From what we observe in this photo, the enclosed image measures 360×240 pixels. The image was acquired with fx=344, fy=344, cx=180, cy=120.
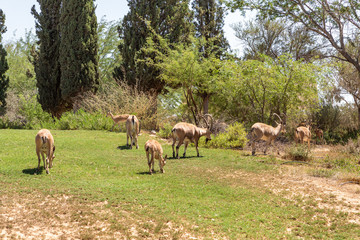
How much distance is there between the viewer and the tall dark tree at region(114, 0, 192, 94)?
Answer: 25391 mm

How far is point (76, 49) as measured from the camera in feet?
82.2

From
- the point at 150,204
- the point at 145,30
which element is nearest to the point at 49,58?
the point at 145,30

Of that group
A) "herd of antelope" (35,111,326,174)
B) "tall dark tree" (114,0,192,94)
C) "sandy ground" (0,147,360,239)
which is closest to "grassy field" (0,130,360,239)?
"sandy ground" (0,147,360,239)

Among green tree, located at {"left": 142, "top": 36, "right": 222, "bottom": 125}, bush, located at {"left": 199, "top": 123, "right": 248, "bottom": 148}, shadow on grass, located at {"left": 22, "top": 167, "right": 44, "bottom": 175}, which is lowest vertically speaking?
shadow on grass, located at {"left": 22, "top": 167, "right": 44, "bottom": 175}

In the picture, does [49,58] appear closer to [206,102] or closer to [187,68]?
[187,68]

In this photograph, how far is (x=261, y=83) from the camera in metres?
19.5

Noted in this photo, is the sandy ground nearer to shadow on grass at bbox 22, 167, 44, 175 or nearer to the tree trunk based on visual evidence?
shadow on grass at bbox 22, 167, 44, 175

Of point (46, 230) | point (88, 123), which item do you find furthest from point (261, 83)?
point (46, 230)

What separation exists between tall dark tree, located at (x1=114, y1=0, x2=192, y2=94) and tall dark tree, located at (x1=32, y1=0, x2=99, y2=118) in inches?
91.1

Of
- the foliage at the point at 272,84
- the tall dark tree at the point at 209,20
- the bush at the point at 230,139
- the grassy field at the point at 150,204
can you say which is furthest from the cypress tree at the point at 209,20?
the grassy field at the point at 150,204

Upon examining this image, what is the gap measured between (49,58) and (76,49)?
3038 millimetres

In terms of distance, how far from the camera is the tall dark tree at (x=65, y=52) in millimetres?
24812

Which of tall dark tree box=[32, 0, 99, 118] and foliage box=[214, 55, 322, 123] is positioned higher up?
tall dark tree box=[32, 0, 99, 118]

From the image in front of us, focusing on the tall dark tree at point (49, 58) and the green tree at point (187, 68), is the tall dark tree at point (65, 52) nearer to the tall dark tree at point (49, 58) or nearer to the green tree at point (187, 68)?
the tall dark tree at point (49, 58)
